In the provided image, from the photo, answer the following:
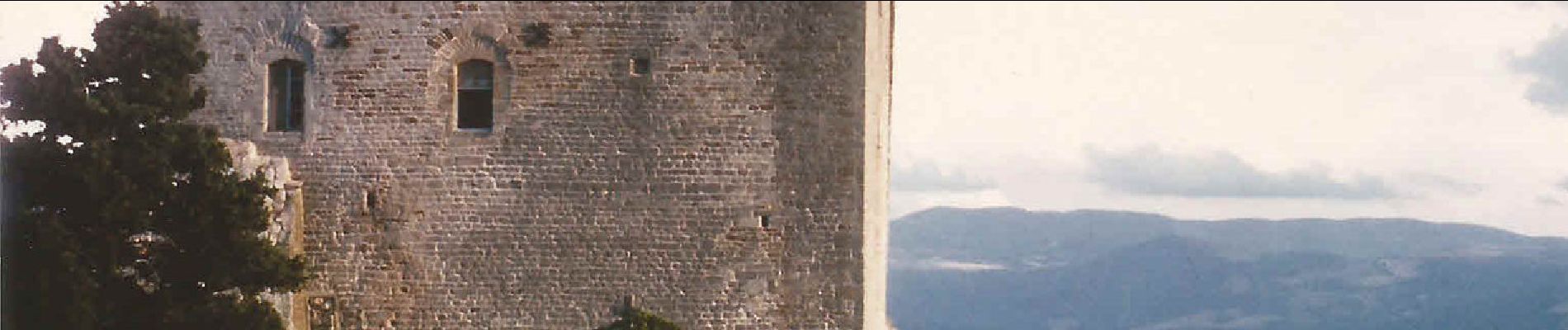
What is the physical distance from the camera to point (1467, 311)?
100000mm

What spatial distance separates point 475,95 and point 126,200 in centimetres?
378

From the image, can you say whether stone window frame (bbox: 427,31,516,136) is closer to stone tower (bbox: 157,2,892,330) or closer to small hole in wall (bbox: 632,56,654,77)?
stone tower (bbox: 157,2,892,330)

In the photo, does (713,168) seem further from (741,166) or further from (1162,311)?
(1162,311)

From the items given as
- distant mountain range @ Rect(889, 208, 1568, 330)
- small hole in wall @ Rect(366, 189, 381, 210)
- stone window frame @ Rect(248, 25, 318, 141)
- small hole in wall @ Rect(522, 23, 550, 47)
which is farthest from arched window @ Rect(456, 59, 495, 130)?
distant mountain range @ Rect(889, 208, 1568, 330)

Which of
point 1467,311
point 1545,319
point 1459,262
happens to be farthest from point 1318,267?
point 1545,319

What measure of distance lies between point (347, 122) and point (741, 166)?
4348 millimetres

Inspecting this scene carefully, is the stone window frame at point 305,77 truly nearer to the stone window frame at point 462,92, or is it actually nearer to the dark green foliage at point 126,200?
the dark green foliage at point 126,200

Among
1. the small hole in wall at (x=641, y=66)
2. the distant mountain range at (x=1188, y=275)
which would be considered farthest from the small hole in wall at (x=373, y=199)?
the distant mountain range at (x=1188, y=275)

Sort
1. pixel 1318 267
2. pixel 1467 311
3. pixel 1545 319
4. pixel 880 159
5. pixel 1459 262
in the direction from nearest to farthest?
pixel 880 159
pixel 1545 319
pixel 1459 262
pixel 1467 311
pixel 1318 267

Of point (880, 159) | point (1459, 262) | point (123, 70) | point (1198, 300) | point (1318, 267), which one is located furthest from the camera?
point (1198, 300)

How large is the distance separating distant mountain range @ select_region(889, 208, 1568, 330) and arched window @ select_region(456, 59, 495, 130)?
2532 inches

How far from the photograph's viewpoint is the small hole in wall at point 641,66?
22.9 m

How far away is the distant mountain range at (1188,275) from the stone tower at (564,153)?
63441 millimetres

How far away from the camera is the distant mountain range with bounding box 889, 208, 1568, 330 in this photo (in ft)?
324
